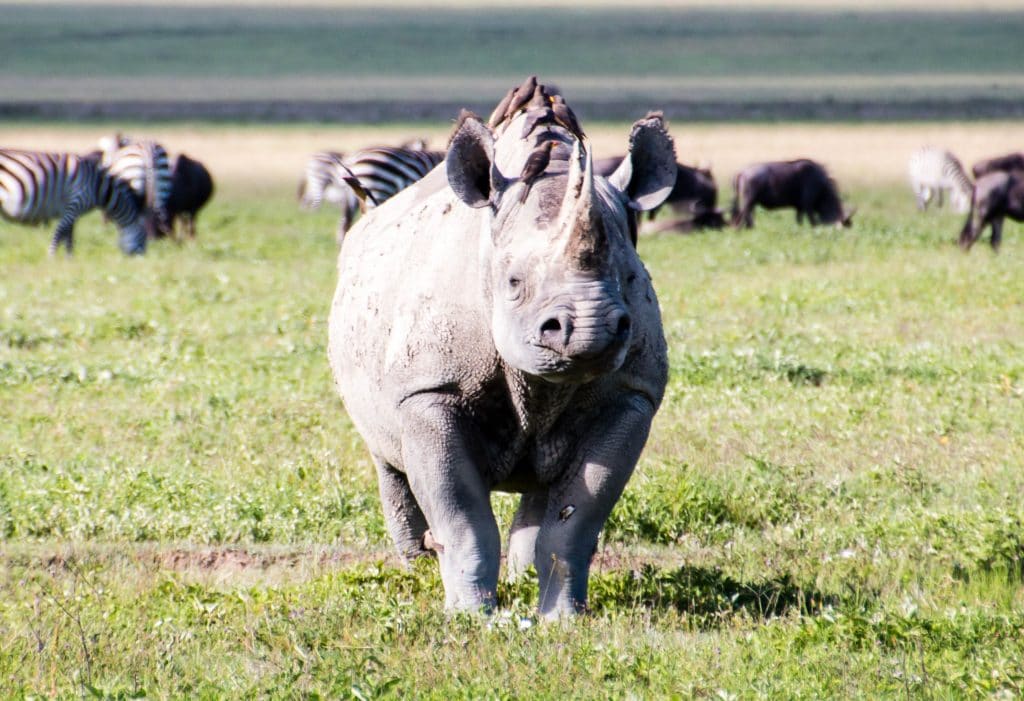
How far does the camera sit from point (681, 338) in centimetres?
1409

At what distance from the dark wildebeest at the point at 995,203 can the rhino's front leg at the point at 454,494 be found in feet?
57.5

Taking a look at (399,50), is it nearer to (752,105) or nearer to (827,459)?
(752,105)

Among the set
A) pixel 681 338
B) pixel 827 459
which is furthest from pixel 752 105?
pixel 827 459

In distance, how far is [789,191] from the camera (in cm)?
2869

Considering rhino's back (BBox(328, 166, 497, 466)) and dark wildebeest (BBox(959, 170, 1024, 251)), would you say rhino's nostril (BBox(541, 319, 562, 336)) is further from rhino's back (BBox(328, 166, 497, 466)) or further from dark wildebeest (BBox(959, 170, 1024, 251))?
dark wildebeest (BBox(959, 170, 1024, 251))

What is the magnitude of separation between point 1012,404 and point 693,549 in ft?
12.8

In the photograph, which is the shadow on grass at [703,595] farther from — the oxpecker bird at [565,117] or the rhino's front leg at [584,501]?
the oxpecker bird at [565,117]

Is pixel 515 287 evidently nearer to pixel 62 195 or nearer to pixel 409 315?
pixel 409 315

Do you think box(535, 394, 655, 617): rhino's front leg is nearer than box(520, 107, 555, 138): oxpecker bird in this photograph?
Yes

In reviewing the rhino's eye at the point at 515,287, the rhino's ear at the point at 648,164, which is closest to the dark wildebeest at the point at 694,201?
the rhino's ear at the point at 648,164

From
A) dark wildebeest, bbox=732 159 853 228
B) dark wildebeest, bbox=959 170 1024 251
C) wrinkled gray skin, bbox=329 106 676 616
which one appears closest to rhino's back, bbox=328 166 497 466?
wrinkled gray skin, bbox=329 106 676 616

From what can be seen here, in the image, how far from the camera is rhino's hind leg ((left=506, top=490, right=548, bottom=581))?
22.3 feet

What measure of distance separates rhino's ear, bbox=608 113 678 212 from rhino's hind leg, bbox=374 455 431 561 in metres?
1.96

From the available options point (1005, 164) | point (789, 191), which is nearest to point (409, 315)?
point (789, 191)
